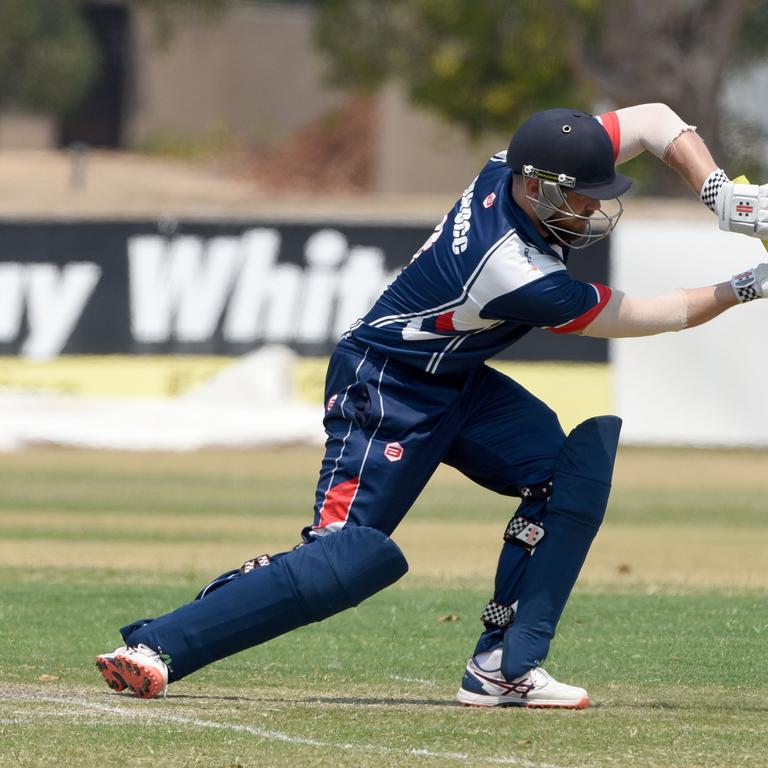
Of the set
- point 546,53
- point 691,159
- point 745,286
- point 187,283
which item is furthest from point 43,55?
point 745,286

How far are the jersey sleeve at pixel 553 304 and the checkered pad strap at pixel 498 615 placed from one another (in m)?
0.99

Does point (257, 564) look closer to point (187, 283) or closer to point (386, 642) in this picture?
point (386, 642)

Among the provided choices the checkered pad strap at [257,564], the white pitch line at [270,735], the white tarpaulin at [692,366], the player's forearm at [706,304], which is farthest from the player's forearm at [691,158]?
the white tarpaulin at [692,366]

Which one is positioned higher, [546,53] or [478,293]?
[478,293]

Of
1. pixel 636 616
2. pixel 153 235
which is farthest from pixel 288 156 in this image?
pixel 636 616

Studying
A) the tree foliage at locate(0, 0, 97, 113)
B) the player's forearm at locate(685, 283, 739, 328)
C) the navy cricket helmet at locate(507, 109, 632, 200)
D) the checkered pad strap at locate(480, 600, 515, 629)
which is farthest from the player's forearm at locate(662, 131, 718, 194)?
the tree foliage at locate(0, 0, 97, 113)

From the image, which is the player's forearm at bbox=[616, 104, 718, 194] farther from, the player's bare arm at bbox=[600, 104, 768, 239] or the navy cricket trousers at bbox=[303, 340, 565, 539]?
the navy cricket trousers at bbox=[303, 340, 565, 539]

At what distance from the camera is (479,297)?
5.79 m

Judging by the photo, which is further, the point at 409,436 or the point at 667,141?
the point at 667,141

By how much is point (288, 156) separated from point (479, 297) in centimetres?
3977

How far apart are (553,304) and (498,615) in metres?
1.13

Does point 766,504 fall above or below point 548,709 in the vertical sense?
below

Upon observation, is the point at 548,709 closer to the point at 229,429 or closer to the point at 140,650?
the point at 140,650

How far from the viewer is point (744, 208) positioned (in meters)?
5.78
